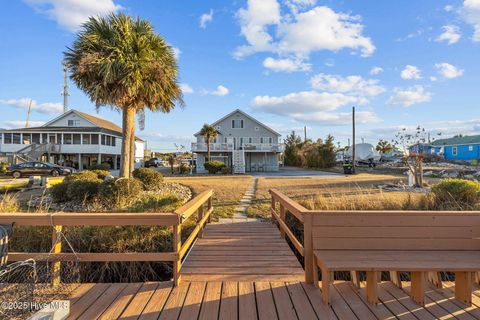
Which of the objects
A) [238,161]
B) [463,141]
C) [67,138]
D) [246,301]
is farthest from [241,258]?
[463,141]

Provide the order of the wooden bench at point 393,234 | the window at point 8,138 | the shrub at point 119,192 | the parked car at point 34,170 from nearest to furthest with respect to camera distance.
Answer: the wooden bench at point 393,234, the shrub at point 119,192, the parked car at point 34,170, the window at point 8,138

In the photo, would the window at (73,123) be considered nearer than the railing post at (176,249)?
No

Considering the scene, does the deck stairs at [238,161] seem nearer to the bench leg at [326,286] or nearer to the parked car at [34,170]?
the parked car at [34,170]

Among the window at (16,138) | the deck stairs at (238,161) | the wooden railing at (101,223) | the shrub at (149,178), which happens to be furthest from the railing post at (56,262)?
the window at (16,138)

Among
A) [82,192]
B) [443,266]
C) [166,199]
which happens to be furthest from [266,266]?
[82,192]

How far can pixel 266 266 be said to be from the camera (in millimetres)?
3654

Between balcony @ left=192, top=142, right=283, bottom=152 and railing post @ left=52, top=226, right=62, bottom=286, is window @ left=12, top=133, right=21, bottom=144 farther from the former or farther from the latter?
railing post @ left=52, top=226, right=62, bottom=286

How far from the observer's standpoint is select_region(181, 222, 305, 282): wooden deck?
336 cm

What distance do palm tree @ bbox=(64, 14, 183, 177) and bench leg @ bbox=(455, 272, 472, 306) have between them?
10.1 metres

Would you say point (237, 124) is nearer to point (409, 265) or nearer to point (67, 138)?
point (67, 138)

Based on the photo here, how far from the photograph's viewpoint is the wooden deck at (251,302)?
251 cm

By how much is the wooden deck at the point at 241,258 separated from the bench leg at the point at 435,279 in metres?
1.47

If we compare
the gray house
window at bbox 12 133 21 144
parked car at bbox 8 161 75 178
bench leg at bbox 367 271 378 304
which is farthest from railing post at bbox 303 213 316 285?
window at bbox 12 133 21 144

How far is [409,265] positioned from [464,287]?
0.67 meters
